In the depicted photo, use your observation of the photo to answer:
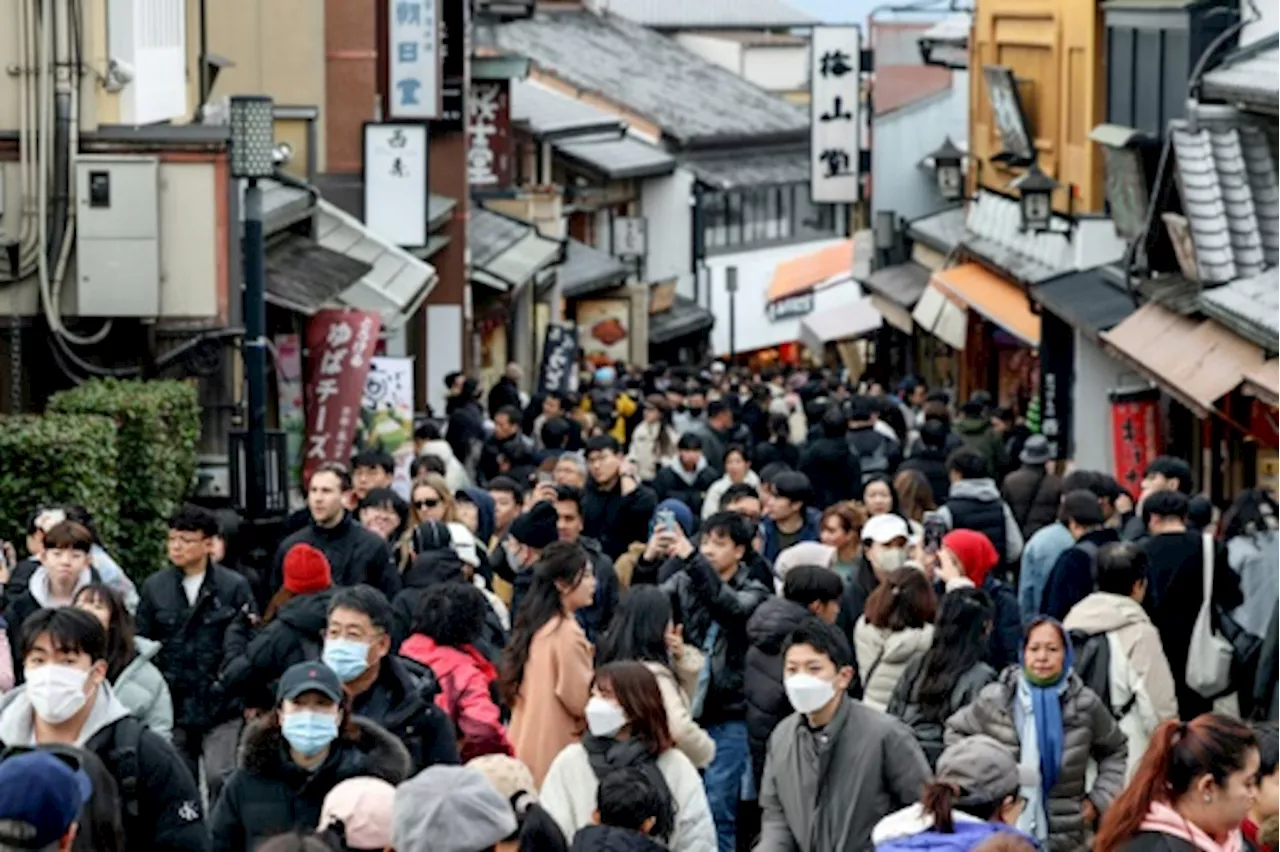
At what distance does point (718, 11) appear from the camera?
92875mm

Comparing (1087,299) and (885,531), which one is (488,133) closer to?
(1087,299)

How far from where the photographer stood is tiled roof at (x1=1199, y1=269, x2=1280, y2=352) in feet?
70.0

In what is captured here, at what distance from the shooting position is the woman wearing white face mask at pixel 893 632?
1336cm

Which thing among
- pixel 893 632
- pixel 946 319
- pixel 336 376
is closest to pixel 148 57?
pixel 336 376

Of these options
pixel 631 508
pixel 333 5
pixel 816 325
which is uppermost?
pixel 333 5

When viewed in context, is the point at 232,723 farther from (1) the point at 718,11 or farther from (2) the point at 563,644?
(1) the point at 718,11

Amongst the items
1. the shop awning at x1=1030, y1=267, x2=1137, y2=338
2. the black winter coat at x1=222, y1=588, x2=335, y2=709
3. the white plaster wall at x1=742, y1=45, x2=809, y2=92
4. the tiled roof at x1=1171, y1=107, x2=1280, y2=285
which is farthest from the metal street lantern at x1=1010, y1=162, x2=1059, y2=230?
the white plaster wall at x1=742, y1=45, x2=809, y2=92

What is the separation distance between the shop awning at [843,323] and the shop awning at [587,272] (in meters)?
3.60

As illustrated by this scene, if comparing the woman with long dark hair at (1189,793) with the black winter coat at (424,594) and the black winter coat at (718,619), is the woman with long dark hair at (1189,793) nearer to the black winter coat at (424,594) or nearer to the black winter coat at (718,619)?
the black winter coat at (424,594)

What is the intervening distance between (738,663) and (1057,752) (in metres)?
2.33

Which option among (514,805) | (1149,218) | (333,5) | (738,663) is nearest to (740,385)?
(333,5)

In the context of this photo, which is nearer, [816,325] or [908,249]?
[908,249]

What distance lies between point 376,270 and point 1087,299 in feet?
23.1

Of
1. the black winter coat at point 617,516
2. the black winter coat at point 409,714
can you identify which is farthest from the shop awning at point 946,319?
the black winter coat at point 409,714
